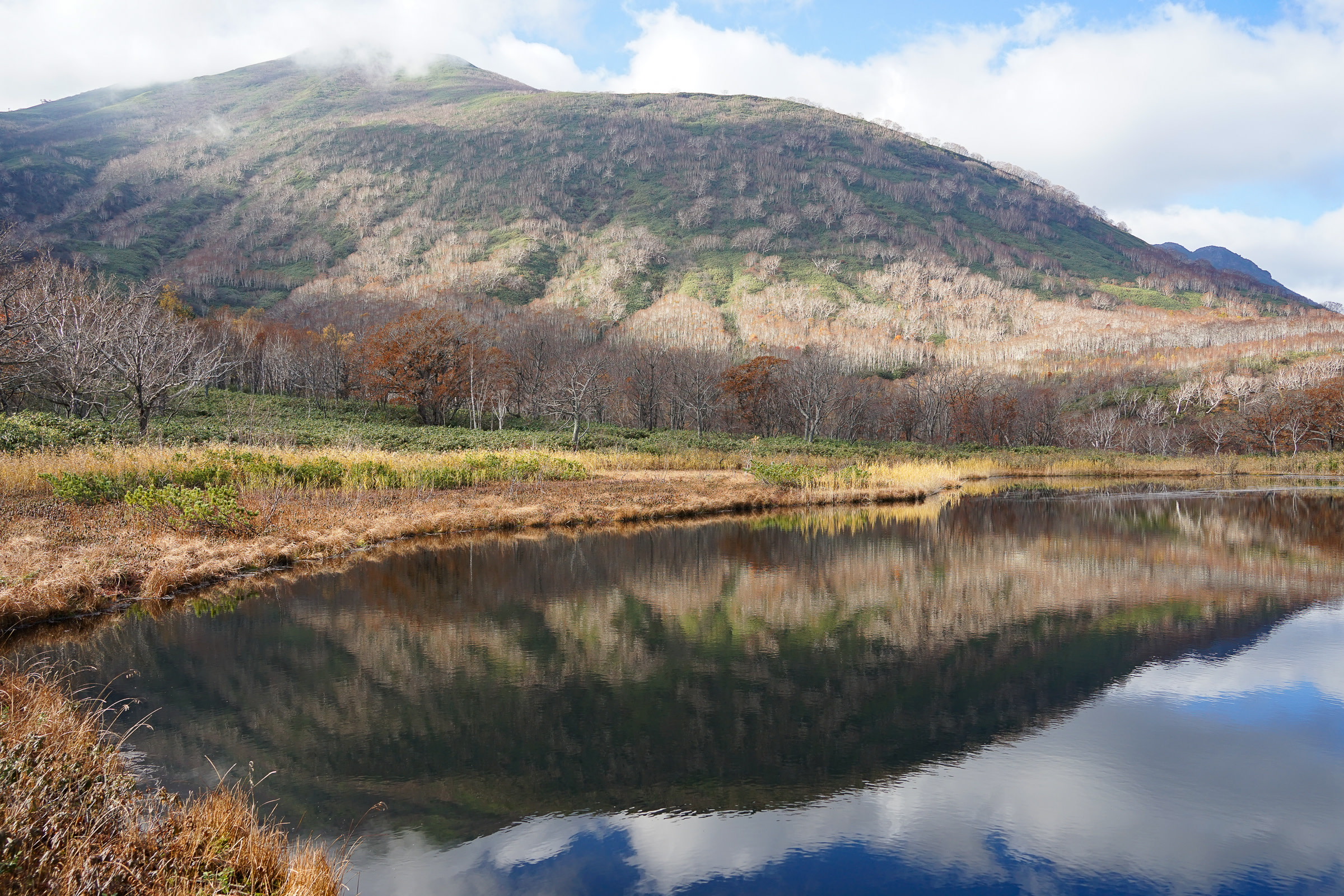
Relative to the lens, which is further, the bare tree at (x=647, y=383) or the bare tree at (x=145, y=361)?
the bare tree at (x=647, y=383)

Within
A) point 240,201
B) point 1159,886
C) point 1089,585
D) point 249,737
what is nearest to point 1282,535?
point 1089,585

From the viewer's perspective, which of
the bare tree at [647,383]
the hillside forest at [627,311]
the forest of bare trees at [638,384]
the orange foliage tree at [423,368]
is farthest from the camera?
the bare tree at [647,383]

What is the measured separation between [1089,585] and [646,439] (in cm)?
3251

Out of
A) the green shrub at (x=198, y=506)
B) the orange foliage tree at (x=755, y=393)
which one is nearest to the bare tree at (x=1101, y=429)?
the orange foliage tree at (x=755, y=393)

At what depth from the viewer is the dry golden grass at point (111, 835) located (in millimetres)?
3617

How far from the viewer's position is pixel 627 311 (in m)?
140

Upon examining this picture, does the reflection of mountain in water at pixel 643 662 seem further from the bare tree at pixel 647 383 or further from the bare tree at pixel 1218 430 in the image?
the bare tree at pixel 1218 430

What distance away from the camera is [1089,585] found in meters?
15.2

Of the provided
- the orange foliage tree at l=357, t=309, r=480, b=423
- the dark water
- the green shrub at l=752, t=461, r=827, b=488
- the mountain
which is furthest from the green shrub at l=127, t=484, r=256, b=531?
the mountain

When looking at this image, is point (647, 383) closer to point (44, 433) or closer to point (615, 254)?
point (44, 433)

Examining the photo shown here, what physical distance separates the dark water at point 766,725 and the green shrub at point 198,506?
7.34ft

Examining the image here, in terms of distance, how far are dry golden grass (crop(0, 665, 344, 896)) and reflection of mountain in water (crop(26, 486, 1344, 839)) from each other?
1.08 meters

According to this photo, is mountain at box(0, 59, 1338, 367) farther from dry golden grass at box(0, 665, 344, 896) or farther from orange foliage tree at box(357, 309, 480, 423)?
dry golden grass at box(0, 665, 344, 896)

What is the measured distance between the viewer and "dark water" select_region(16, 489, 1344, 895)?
5.58 m
